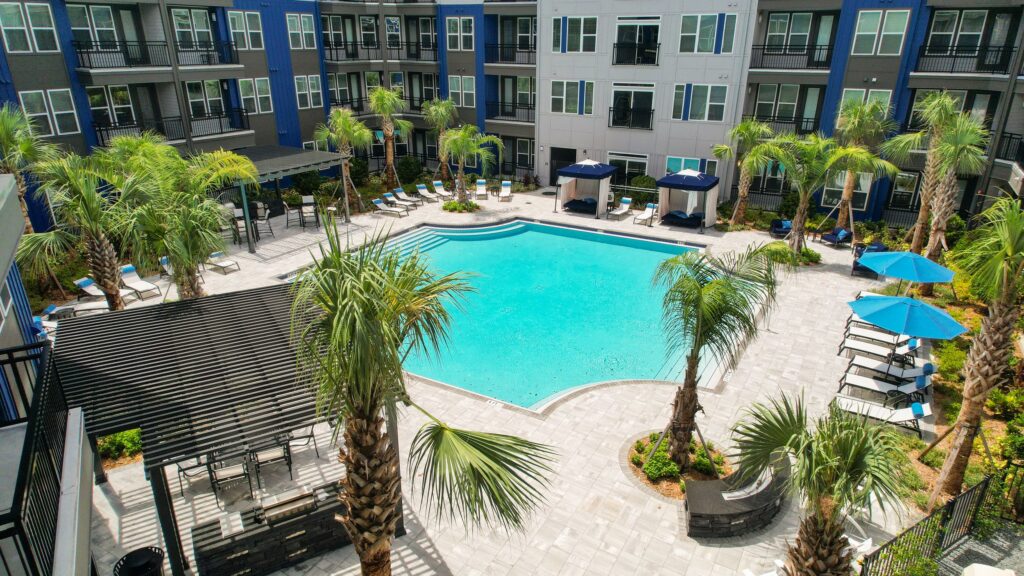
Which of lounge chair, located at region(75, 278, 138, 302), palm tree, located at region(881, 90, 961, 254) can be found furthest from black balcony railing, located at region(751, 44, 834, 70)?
lounge chair, located at region(75, 278, 138, 302)

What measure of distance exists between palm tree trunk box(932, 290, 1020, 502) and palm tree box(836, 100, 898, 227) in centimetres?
1309

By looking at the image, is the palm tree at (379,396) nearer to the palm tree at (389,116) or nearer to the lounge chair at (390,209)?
the lounge chair at (390,209)

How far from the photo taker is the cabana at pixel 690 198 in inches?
1035

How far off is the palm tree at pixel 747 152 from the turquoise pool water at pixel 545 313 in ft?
13.1

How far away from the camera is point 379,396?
6730 mm

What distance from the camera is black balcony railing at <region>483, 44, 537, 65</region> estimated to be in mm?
32906

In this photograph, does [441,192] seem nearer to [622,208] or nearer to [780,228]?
[622,208]

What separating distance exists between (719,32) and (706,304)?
21.6 metres

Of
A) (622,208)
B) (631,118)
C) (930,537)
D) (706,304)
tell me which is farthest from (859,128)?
(930,537)

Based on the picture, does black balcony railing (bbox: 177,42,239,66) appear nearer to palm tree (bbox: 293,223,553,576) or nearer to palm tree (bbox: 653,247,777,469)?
palm tree (bbox: 653,247,777,469)

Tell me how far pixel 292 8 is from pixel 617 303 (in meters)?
22.9

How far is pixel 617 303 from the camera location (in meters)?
20.9

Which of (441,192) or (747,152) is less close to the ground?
(747,152)

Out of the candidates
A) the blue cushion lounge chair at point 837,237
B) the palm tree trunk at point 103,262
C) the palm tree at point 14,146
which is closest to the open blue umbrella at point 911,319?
the blue cushion lounge chair at point 837,237
